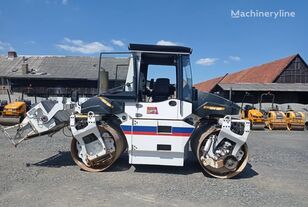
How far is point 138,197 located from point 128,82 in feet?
8.08

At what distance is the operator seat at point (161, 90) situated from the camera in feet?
22.4

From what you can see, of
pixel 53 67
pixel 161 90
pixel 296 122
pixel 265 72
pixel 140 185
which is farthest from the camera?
pixel 265 72

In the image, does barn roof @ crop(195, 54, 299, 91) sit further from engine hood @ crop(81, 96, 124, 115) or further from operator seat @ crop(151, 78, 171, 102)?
engine hood @ crop(81, 96, 124, 115)

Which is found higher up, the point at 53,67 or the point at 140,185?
the point at 53,67

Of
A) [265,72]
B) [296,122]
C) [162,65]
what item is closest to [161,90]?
[162,65]

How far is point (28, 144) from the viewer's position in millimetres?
9617

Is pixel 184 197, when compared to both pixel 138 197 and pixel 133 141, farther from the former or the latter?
pixel 133 141

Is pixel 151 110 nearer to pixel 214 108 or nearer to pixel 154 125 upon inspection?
pixel 154 125

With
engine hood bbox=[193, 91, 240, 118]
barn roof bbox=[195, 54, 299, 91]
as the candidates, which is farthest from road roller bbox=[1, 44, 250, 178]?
barn roof bbox=[195, 54, 299, 91]

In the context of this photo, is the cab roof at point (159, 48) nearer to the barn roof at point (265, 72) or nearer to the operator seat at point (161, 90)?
the operator seat at point (161, 90)

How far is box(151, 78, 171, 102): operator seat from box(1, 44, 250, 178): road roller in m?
0.04

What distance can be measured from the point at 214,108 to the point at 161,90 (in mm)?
1182

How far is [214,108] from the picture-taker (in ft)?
21.4

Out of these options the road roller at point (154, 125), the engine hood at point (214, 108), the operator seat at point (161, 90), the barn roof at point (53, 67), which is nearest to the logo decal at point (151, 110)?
the road roller at point (154, 125)
